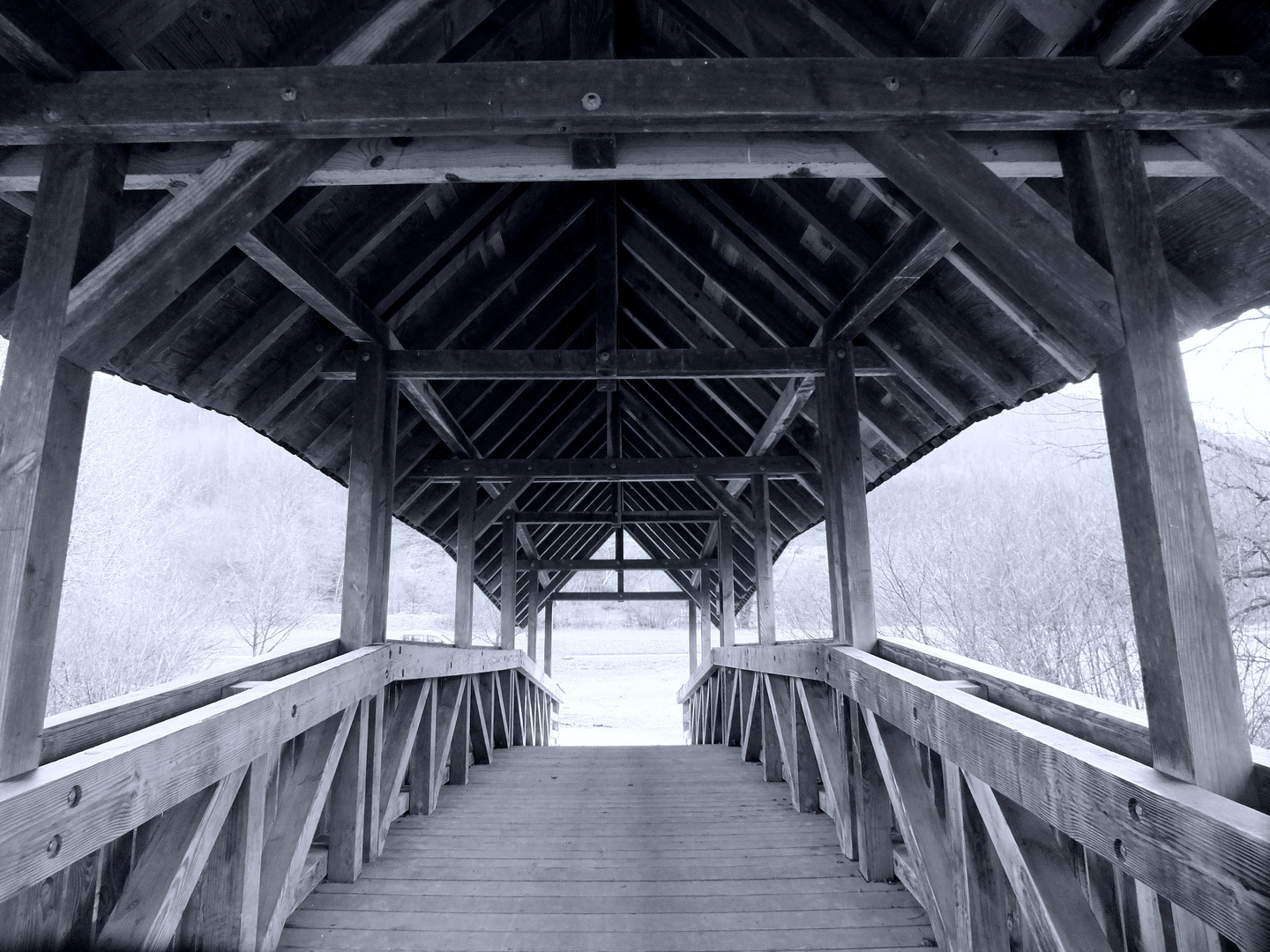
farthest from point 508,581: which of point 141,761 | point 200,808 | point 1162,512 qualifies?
point 1162,512

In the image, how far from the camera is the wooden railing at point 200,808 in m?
1.53

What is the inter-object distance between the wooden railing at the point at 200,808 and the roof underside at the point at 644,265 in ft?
5.38

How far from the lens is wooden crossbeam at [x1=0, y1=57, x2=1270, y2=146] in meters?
2.02

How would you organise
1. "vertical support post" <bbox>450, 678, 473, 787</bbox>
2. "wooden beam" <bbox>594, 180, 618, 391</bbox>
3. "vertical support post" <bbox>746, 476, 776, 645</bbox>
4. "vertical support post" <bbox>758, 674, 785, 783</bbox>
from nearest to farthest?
1. "wooden beam" <bbox>594, 180, 618, 391</bbox>
2. "vertical support post" <bbox>758, 674, 785, 783</bbox>
3. "vertical support post" <bbox>450, 678, 473, 787</bbox>
4. "vertical support post" <bbox>746, 476, 776, 645</bbox>

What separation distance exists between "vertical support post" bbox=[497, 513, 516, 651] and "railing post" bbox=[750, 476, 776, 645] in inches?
141

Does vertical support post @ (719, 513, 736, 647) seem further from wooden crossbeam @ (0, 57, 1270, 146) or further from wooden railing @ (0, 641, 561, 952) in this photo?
wooden crossbeam @ (0, 57, 1270, 146)

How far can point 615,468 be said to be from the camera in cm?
718

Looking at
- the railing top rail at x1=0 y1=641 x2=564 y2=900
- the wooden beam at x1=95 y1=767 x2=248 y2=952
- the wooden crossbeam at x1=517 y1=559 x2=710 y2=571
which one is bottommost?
the wooden beam at x1=95 y1=767 x2=248 y2=952

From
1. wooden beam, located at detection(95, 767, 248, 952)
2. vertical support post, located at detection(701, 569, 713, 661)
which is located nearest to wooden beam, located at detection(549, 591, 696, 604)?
vertical support post, located at detection(701, 569, 713, 661)

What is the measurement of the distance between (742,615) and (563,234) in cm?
2486

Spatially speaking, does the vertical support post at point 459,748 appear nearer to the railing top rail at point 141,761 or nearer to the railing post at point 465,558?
the railing post at point 465,558

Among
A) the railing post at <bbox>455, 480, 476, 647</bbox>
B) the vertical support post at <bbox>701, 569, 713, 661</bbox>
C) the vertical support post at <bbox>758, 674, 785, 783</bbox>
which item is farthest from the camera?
the vertical support post at <bbox>701, 569, 713, 661</bbox>

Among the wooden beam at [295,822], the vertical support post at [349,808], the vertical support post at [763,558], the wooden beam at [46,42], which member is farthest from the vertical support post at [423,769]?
the vertical support post at [763,558]

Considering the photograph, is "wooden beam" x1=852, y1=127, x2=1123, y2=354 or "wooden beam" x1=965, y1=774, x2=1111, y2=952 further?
"wooden beam" x1=852, y1=127, x2=1123, y2=354
